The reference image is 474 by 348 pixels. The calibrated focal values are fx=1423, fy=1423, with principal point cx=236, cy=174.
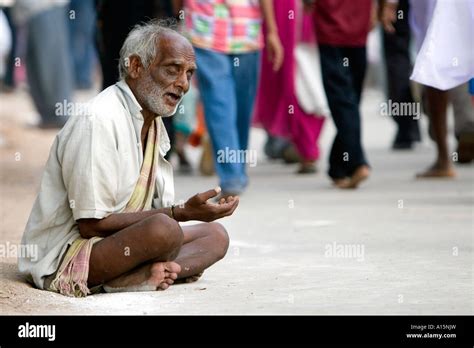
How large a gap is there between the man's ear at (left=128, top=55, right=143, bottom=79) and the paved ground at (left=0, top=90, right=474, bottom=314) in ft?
3.26

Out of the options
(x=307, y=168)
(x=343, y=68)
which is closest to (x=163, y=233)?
(x=343, y=68)

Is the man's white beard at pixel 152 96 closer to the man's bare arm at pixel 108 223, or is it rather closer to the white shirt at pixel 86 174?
the white shirt at pixel 86 174

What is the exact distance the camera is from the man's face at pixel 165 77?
640 cm

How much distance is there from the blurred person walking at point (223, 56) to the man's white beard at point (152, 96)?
3.28 meters

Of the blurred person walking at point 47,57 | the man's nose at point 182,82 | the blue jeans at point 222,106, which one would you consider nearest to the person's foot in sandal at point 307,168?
the blue jeans at point 222,106

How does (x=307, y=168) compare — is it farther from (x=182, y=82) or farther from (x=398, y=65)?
(x=182, y=82)

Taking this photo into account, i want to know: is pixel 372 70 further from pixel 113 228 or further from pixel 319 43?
pixel 113 228

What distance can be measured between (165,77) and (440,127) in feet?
14.8

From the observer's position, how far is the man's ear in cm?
644

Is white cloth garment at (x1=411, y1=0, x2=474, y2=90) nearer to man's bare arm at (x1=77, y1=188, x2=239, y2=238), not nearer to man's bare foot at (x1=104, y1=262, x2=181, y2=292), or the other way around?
man's bare arm at (x1=77, y1=188, x2=239, y2=238)

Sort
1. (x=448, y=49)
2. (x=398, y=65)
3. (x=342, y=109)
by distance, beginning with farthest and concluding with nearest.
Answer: (x=398, y=65) < (x=342, y=109) < (x=448, y=49)

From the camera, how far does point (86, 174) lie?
610cm

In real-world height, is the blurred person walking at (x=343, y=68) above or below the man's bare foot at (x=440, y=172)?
above
